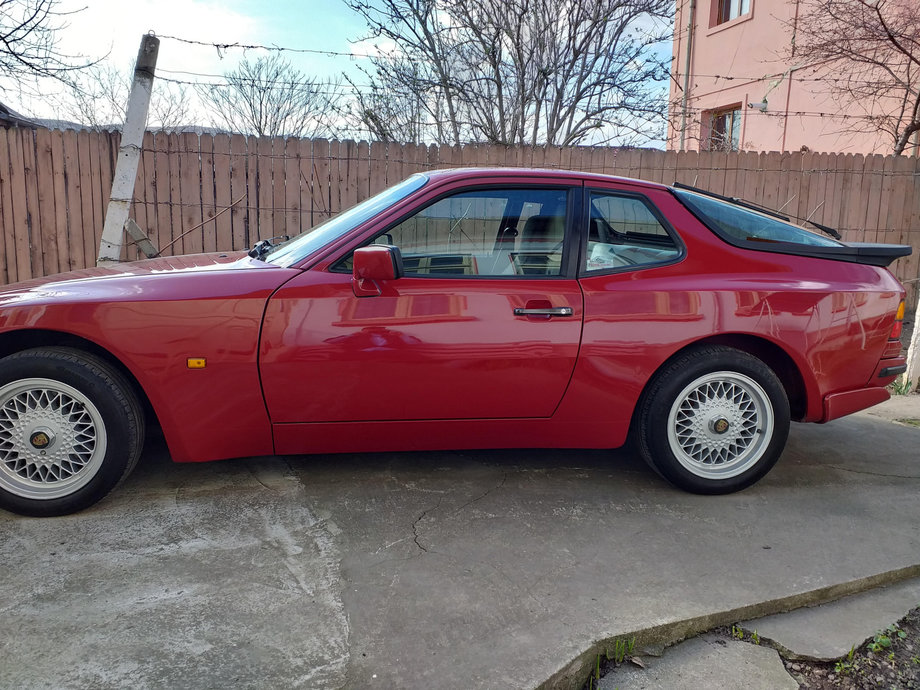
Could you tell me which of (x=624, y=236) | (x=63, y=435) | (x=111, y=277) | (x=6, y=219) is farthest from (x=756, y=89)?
(x=63, y=435)

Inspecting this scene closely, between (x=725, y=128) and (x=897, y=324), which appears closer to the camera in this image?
(x=897, y=324)

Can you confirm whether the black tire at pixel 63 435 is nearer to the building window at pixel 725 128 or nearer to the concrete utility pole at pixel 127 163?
the concrete utility pole at pixel 127 163

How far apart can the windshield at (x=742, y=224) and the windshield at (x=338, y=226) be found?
4.42 feet

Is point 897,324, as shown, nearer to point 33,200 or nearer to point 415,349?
point 415,349

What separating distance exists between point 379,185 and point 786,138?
32.3ft

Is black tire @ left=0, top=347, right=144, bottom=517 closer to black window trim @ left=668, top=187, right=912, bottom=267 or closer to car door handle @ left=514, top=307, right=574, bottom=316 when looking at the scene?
car door handle @ left=514, top=307, right=574, bottom=316

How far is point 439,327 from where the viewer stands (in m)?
3.06

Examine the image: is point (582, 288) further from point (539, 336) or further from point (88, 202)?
point (88, 202)

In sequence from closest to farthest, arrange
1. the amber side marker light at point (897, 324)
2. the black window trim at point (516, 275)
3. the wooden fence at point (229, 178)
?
the black window trim at point (516, 275)
the amber side marker light at point (897, 324)
the wooden fence at point (229, 178)

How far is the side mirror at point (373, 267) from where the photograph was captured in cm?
288

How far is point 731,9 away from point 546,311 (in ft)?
50.0

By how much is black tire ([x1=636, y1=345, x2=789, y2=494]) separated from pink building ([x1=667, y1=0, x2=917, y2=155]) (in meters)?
8.93

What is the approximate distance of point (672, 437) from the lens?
10.9 feet

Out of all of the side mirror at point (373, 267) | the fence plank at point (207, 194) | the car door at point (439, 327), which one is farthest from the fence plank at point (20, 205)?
the side mirror at point (373, 267)
